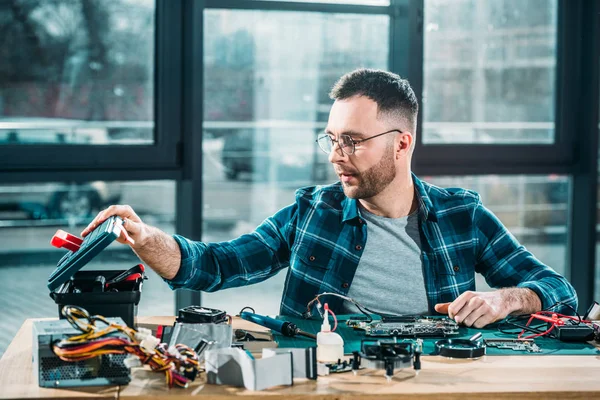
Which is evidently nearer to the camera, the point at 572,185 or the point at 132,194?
the point at 132,194

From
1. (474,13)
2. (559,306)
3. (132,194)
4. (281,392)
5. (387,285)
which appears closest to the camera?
(281,392)

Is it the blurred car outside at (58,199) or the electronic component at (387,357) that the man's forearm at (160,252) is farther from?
the blurred car outside at (58,199)

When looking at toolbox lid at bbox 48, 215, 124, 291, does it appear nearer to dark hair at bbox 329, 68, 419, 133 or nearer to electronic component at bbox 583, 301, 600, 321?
dark hair at bbox 329, 68, 419, 133

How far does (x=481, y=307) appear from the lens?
1915 millimetres

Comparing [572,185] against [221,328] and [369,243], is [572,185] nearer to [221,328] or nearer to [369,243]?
[369,243]

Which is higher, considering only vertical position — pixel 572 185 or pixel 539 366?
pixel 572 185

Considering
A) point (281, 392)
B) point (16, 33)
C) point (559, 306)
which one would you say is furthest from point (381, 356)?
point (16, 33)

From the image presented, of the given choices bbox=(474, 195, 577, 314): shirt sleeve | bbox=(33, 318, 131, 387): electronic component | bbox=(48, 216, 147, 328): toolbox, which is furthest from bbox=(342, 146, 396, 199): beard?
bbox=(33, 318, 131, 387): electronic component

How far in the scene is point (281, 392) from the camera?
1424 mm

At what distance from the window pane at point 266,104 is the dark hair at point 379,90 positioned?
3.23 ft

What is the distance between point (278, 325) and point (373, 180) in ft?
2.00

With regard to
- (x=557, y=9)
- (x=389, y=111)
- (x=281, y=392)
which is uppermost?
(x=557, y=9)

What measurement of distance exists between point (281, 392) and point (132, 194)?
6.22 ft

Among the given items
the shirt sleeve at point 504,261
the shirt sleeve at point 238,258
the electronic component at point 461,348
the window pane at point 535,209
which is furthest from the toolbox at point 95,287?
the window pane at point 535,209
